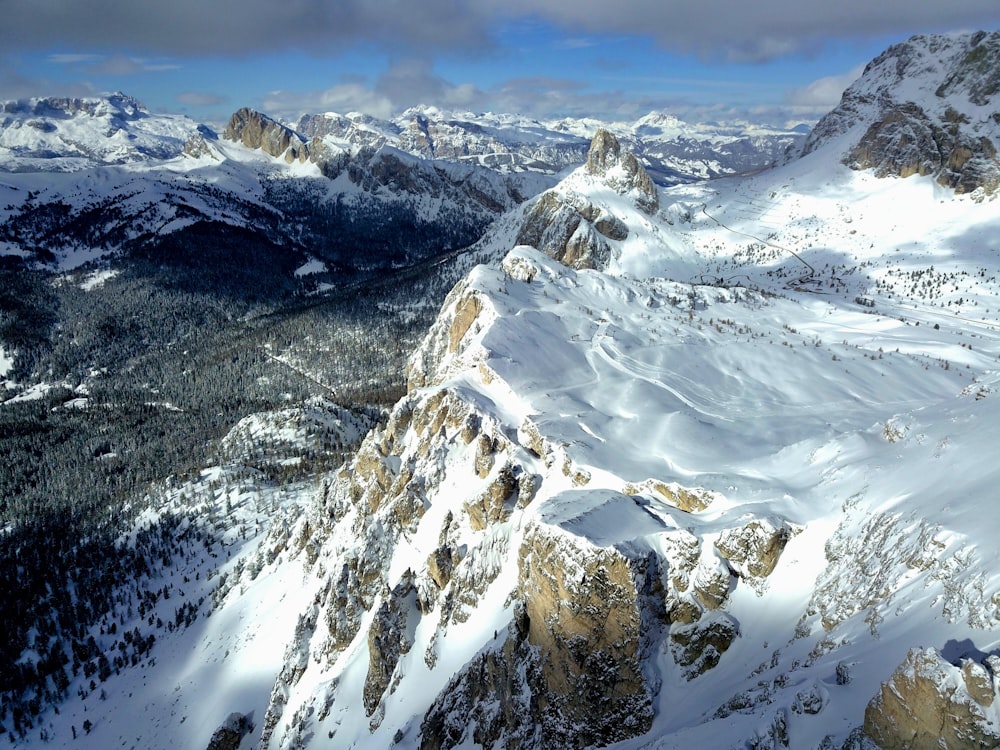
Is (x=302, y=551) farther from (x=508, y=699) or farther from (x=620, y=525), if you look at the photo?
(x=620, y=525)

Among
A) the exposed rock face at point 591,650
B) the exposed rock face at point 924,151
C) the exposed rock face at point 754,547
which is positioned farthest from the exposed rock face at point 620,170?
the exposed rock face at point 591,650

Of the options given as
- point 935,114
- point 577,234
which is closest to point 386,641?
point 577,234

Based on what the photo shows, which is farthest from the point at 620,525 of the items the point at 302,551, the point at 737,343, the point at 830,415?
the point at 302,551

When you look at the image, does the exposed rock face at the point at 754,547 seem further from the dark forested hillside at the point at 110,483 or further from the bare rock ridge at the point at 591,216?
the bare rock ridge at the point at 591,216

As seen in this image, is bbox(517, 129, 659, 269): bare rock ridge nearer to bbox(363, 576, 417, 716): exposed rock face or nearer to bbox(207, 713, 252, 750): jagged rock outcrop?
bbox(363, 576, 417, 716): exposed rock face

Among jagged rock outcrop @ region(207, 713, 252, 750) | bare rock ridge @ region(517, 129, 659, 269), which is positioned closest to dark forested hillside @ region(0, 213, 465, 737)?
jagged rock outcrop @ region(207, 713, 252, 750)
